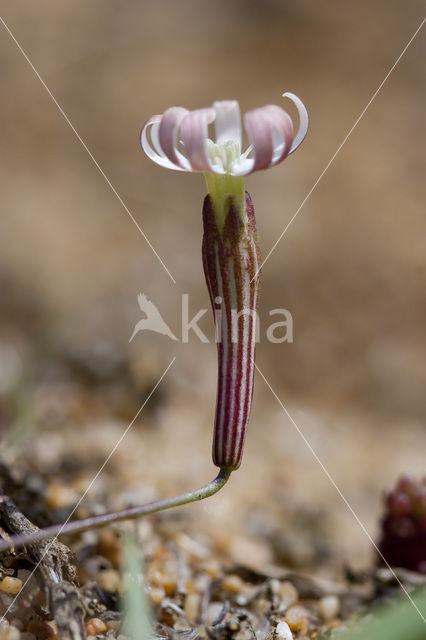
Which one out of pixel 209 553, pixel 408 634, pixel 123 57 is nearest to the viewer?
pixel 408 634

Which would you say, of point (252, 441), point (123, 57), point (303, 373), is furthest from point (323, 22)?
point (252, 441)

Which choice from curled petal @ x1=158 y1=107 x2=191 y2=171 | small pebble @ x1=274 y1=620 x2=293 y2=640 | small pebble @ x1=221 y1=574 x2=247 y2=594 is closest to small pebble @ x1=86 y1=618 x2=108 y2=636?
small pebble @ x1=274 y1=620 x2=293 y2=640

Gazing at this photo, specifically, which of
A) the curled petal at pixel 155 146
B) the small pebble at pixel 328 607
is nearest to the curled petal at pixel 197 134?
the curled petal at pixel 155 146

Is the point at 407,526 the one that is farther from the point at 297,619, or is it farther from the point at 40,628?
the point at 40,628

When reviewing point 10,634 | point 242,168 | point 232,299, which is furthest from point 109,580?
point 242,168

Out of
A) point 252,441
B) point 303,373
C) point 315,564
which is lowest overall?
point 315,564

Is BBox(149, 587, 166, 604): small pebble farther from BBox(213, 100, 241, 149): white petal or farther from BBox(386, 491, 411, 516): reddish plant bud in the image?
BBox(213, 100, 241, 149): white petal

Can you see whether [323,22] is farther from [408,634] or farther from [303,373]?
[408,634]

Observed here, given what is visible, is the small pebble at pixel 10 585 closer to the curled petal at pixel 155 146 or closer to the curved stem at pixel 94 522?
the curved stem at pixel 94 522
